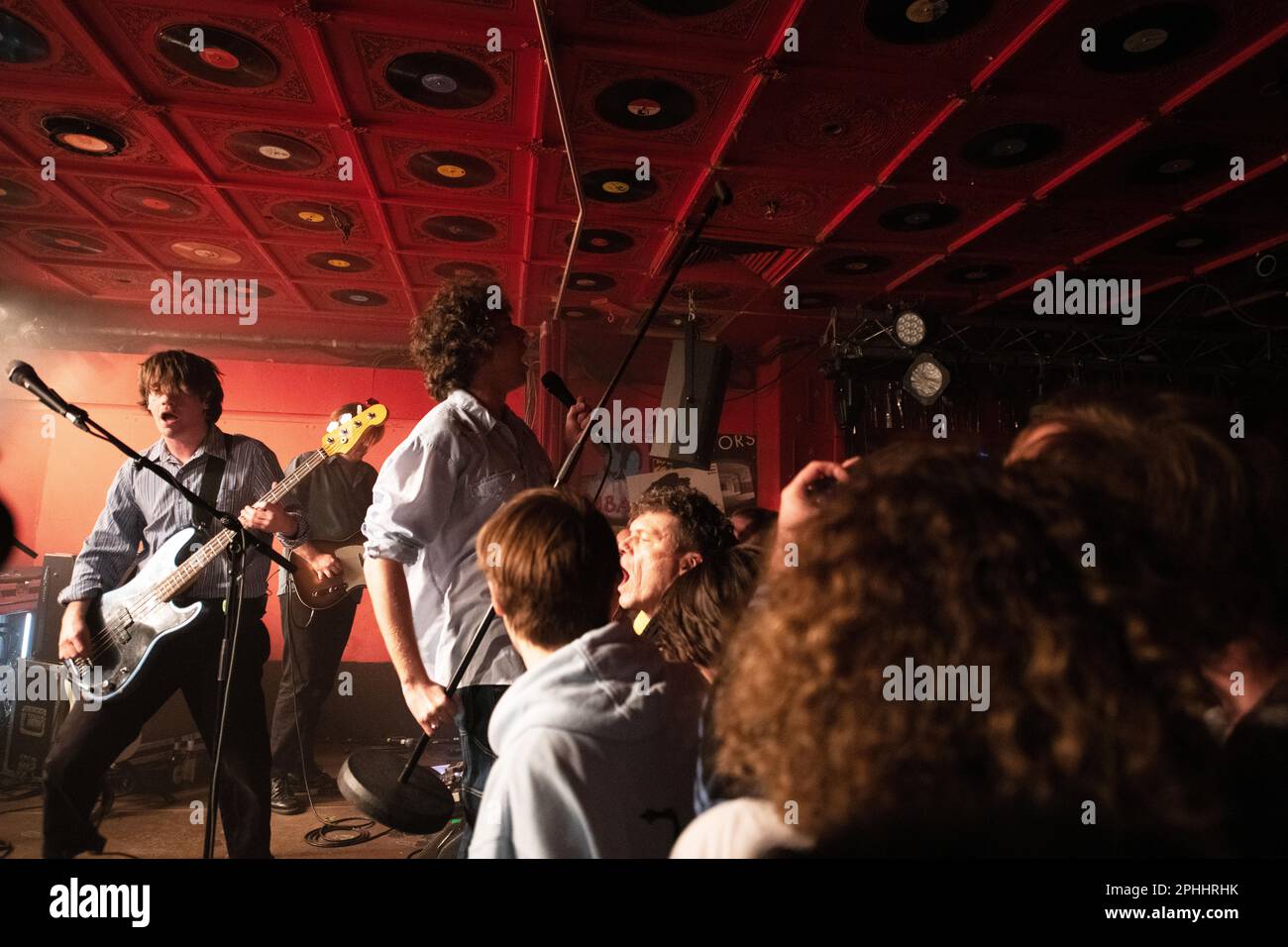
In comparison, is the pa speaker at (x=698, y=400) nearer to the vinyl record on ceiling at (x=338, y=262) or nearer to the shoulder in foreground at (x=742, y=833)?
the vinyl record on ceiling at (x=338, y=262)

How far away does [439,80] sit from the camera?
14.1 ft

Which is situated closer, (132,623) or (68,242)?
(132,623)

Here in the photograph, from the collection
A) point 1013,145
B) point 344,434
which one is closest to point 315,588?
point 344,434

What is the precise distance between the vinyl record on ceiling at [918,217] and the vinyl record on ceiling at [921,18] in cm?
187

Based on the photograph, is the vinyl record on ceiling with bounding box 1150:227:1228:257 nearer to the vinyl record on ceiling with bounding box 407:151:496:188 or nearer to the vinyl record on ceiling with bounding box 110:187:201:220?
the vinyl record on ceiling with bounding box 407:151:496:188

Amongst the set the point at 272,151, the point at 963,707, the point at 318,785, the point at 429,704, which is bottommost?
the point at 318,785

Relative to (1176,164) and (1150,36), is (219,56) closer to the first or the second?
(1150,36)

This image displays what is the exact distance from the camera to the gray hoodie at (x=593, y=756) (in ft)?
3.53

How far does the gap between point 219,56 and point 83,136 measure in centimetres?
155

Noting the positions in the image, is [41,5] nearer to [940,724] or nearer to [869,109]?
[869,109]

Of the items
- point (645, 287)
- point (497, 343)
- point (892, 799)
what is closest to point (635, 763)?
point (892, 799)
